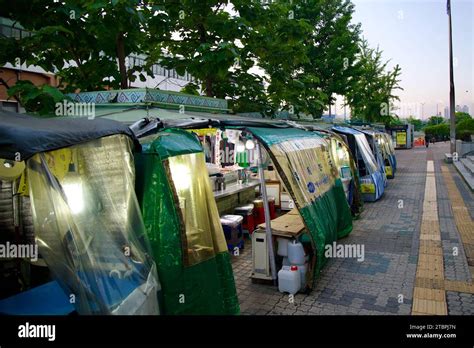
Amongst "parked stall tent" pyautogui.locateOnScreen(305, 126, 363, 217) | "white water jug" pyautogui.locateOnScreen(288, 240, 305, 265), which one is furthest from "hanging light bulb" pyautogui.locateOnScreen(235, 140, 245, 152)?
"white water jug" pyautogui.locateOnScreen(288, 240, 305, 265)

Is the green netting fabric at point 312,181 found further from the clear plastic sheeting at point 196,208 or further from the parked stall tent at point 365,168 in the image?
the parked stall tent at point 365,168

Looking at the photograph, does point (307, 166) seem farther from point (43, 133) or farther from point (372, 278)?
point (43, 133)

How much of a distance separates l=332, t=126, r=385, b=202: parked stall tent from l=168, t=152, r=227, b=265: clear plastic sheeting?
10.6 metres

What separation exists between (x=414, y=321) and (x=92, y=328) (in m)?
3.93

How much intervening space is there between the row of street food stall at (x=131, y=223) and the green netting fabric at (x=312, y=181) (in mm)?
42

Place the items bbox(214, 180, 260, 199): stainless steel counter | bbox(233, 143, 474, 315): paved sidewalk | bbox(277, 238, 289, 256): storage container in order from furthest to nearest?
bbox(214, 180, 260, 199): stainless steel counter < bbox(277, 238, 289, 256): storage container < bbox(233, 143, 474, 315): paved sidewalk

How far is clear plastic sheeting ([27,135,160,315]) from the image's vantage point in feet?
11.2

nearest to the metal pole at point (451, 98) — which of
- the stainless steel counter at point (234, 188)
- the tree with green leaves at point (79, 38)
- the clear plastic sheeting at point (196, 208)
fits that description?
the stainless steel counter at point (234, 188)

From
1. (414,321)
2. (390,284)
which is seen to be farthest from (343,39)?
(414,321)

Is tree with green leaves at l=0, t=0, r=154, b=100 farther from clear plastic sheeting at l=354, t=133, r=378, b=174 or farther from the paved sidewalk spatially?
clear plastic sheeting at l=354, t=133, r=378, b=174

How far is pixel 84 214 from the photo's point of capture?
12.5 ft

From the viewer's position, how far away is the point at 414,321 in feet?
16.4

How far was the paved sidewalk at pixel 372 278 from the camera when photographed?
605 centimetres

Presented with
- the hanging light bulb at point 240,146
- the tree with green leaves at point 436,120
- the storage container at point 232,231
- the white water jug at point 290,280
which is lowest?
the white water jug at point 290,280
